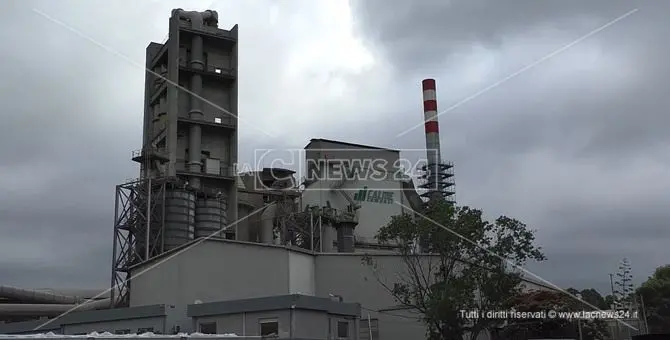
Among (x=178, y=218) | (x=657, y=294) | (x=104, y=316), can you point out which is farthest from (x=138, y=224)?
(x=657, y=294)

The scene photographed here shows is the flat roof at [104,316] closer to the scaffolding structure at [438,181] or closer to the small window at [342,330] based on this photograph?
the small window at [342,330]

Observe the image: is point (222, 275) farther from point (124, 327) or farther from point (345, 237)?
point (345, 237)

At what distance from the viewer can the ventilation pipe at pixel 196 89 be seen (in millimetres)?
48750

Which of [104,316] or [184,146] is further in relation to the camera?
[184,146]

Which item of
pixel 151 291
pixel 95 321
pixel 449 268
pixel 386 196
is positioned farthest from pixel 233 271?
pixel 386 196

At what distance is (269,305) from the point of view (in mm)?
22297

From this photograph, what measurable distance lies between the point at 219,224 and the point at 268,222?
5.85m

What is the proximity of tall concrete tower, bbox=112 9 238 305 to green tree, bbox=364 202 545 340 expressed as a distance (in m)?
18.9

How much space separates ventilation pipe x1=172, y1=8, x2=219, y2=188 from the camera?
4875 centimetres

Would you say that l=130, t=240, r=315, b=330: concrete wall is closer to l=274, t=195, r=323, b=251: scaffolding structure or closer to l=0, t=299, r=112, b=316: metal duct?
l=274, t=195, r=323, b=251: scaffolding structure

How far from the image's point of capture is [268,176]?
54281mm

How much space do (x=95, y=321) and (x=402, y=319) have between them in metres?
15.9

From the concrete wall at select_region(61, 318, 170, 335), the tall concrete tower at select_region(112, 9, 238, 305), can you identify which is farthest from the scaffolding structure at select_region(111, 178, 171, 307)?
the concrete wall at select_region(61, 318, 170, 335)

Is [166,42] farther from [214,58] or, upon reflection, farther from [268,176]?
[268,176]
